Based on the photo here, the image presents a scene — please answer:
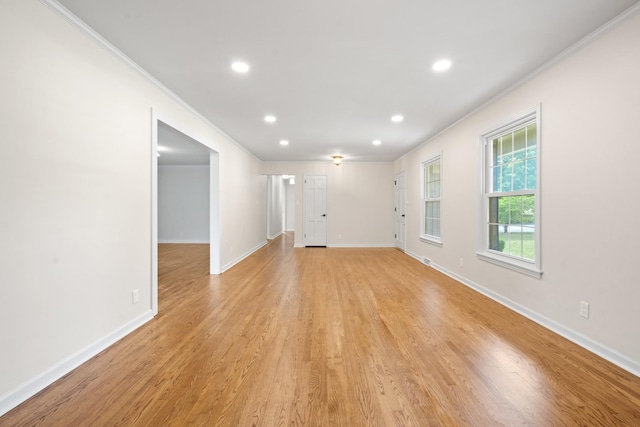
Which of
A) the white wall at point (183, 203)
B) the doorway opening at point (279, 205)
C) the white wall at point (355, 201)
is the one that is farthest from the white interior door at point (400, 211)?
the white wall at point (183, 203)

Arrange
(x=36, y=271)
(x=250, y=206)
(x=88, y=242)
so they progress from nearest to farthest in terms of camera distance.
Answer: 1. (x=36, y=271)
2. (x=88, y=242)
3. (x=250, y=206)

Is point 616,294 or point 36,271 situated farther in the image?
point 616,294

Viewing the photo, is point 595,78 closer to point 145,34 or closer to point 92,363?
point 145,34

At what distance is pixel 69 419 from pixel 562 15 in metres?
4.00

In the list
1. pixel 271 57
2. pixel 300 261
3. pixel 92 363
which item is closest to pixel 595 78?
pixel 271 57

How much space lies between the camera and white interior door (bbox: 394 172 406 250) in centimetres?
721

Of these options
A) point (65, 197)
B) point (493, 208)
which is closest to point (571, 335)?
point (493, 208)

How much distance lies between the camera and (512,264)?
3111 millimetres

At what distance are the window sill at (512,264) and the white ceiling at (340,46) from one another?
1981mm

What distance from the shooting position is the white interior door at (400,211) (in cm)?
721

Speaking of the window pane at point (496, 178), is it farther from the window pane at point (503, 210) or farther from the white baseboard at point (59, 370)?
the white baseboard at point (59, 370)

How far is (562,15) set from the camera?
6.43 feet

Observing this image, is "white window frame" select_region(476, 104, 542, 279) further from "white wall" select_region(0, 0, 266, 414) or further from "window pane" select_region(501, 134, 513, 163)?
"white wall" select_region(0, 0, 266, 414)

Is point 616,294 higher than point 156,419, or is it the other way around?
point 616,294
